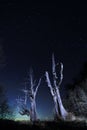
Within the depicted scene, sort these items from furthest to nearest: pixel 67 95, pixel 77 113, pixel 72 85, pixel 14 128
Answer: pixel 72 85 < pixel 67 95 < pixel 77 113 < pixel 14 128

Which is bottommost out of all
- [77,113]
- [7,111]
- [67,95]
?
[77,113]

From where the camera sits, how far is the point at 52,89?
4125 cm

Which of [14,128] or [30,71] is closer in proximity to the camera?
[14,128]

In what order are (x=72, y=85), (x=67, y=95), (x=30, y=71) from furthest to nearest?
(x=30, y=71)
(x=72, y=85)
(x=67, y=95)

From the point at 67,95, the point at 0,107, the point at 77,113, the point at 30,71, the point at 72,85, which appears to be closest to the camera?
the point at 77,113

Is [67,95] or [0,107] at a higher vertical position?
[0,107]

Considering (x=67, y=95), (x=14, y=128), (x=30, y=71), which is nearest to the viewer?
(x=14, y=128)

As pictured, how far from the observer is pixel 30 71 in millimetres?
49562

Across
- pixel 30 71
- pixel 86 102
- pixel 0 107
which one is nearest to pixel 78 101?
pixel 86 102

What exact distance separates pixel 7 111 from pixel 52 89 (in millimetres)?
29760

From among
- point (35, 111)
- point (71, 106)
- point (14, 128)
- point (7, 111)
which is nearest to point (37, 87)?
point (35, 111)

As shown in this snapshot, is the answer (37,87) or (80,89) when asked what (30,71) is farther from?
(80,89)

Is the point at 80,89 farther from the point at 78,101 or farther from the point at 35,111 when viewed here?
the point at 35,111

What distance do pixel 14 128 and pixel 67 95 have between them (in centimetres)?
3035
